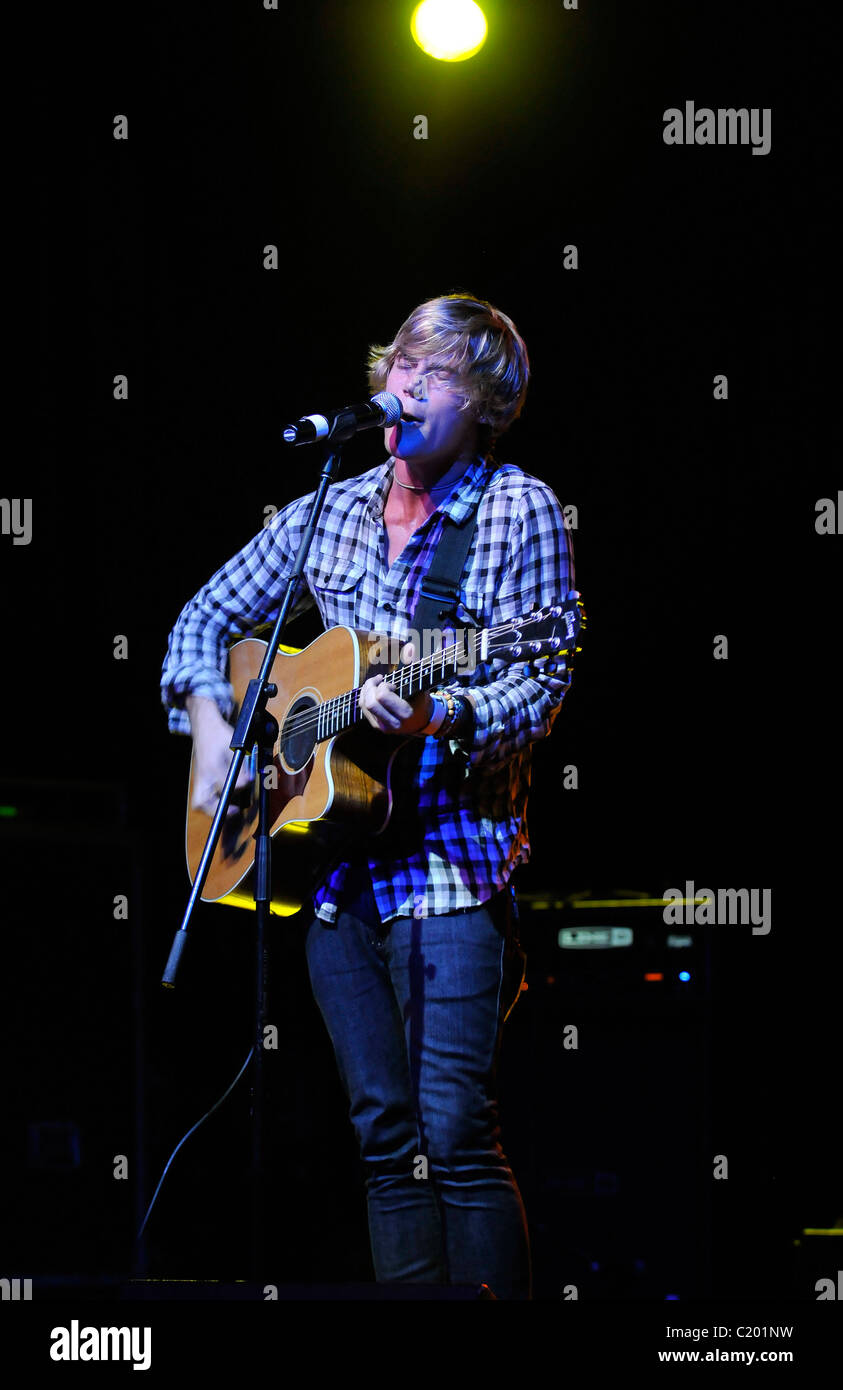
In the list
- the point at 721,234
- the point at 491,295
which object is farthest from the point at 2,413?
the point at 721,234

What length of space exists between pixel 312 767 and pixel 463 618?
1.42ft

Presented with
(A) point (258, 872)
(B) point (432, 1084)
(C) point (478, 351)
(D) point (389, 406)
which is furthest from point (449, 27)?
(B) point (432, 1084)

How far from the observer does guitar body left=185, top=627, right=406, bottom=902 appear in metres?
2.41

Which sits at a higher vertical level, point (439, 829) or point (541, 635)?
point (541, 635)

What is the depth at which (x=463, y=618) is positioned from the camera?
8.25ft

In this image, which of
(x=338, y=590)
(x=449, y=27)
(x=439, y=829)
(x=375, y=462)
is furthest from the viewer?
(x=375, y=462)

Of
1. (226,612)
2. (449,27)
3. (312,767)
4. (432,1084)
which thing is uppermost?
(449,27)

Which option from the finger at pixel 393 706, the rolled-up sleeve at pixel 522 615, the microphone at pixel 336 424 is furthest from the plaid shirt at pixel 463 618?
the microphone at pixel 336 424

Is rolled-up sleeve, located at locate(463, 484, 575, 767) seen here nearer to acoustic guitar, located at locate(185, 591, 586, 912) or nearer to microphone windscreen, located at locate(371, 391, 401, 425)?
acoustic guitar, located at locate(185, 591, 586, 912)

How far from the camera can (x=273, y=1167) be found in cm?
414

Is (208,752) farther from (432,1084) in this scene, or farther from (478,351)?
(478,351)

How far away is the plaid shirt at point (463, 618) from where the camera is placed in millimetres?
2344

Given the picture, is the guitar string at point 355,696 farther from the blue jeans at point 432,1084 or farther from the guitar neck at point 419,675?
the blue jeans at point 432,1084

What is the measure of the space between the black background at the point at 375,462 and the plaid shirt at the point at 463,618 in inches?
58.0
